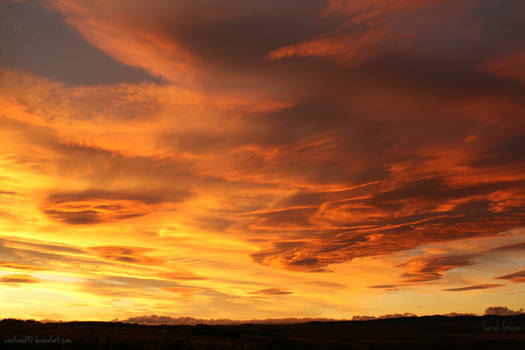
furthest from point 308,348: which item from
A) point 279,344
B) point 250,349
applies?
point 250,349

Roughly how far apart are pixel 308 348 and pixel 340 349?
4201mm

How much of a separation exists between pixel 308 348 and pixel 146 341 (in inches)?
788

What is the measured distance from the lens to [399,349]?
66.0 m

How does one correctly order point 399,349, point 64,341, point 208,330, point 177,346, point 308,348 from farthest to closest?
point 208,330
point 399,349
point 308,348
point 177,346
point 64,341

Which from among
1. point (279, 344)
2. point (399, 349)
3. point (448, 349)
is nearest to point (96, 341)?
point (279, 344)

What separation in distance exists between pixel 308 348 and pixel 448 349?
23.0 meters

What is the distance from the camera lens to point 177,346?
2029 inches

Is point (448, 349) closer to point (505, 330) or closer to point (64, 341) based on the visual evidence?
point (64, 341)

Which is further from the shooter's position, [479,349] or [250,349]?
[479,349]

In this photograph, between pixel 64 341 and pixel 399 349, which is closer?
pixel 64 341

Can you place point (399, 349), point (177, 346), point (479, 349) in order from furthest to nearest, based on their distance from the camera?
point (479, 349) → point (399, 349) → point (177, 346)

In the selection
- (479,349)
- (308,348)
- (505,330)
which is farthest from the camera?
(505,330)

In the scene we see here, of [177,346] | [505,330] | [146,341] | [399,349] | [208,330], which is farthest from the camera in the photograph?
[505,330]

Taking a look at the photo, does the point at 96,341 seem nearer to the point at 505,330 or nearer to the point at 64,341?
the point at 64,341
